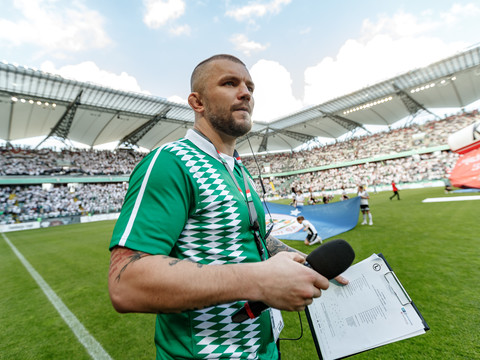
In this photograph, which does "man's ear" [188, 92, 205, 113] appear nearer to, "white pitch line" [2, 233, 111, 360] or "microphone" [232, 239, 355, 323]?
"microphone" [232, 239, 355, 323]

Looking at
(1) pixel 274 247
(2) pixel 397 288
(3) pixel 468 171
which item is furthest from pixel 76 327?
(3) pixel 468 171

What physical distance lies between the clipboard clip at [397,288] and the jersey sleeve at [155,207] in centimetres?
121

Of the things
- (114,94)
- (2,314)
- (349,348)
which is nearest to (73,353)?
(2,314)

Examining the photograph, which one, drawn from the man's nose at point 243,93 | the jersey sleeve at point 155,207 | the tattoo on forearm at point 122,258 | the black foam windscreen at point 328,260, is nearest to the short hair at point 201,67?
the man's nose at point 243,93

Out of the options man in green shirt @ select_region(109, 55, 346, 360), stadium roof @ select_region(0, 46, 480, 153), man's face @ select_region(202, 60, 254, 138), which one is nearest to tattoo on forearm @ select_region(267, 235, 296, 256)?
man in green shirt @ select_region(109, 55, 346, 360)

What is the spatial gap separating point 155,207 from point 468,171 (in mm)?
9820

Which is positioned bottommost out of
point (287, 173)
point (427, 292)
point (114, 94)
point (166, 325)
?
point (287, 173)

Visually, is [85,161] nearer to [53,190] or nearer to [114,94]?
[53,190]

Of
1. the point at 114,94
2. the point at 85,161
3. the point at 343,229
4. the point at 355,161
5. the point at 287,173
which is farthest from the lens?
the point at 287,173

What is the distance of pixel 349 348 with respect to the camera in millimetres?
1286

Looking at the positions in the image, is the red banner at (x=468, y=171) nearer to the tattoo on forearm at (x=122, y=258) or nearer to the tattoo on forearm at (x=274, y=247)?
the tattoo on forearm at (x=274, y=247)

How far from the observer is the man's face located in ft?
4.59

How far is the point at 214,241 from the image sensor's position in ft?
3.53

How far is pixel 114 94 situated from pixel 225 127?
90.8ft
